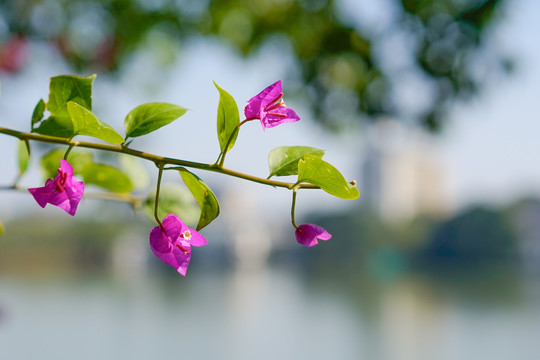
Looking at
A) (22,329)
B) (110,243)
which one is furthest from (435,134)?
(110,243)

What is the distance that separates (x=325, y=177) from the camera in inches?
6.0

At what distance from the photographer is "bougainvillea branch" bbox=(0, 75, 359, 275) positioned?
0.50 feet

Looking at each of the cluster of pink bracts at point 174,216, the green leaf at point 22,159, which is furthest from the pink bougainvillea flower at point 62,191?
the green leaf at point 22,159

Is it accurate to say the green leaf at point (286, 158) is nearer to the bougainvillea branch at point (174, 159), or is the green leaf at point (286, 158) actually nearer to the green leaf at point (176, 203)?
the bougainvillea branch at point (174, 159)

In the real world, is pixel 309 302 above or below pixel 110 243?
below

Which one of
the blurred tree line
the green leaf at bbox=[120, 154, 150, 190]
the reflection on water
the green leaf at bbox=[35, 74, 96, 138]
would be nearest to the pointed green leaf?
the green leaf at bbox=[35, 74, 96, 138]

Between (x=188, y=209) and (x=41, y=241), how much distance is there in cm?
1613

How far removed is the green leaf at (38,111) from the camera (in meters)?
0.18

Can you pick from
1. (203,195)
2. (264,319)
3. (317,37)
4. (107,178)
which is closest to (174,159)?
(203,195)

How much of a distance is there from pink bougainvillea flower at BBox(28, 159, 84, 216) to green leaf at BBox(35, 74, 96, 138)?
2 cm

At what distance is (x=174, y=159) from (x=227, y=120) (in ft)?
0.09

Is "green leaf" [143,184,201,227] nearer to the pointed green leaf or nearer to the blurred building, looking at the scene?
the pointed green leaf

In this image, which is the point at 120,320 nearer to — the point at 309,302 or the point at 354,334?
the point at 309,302

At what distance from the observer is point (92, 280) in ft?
63.6
